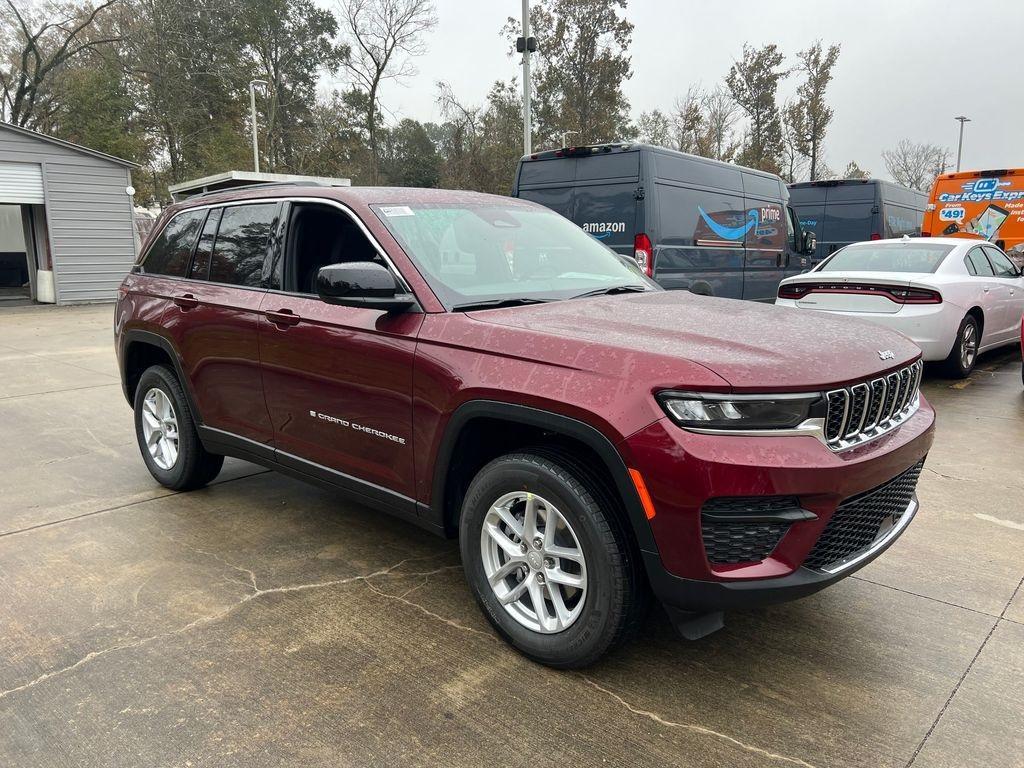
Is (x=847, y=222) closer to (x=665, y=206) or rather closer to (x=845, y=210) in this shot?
(x=845, y=210)

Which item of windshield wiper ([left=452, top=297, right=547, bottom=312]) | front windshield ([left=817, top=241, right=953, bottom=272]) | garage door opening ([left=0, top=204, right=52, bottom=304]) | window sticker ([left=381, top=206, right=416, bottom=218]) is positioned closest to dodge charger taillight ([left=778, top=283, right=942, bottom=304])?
front windshield ([left=817, top=241, right=953, bottom=272])

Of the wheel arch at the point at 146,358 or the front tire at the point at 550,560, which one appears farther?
the wheel arch at the point at 146,358

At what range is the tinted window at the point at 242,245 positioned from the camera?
3889 mm

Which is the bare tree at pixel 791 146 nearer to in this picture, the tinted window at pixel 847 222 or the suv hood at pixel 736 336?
the tinted window at pixel 847 222

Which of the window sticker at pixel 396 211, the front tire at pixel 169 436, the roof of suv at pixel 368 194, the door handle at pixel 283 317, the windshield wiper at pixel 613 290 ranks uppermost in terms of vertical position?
the roof of suv at pixel 368 194

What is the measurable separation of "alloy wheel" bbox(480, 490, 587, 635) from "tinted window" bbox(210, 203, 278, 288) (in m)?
1.96

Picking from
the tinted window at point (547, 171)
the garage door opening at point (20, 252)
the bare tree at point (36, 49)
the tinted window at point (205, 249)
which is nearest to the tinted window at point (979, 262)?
the tinted window at point (547, 171)

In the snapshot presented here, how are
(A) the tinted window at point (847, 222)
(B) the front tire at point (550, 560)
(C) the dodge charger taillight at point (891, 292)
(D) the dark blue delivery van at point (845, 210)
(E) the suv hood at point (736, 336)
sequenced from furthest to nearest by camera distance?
(A) the tinted window at point (847, 222) < (D) the dark blue delivery van at point (845, 210) < (C) the dodge charger taillight at point (891, 292) < (B) the front tire at point (550, 560) < (E) the suv hood at point (736, 336)

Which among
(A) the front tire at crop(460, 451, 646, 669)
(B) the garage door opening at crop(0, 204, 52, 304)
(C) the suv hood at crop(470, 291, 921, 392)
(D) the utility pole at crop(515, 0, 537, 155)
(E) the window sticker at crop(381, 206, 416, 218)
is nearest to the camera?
(C) the suv hood at crop(470, 291, 921, 392)

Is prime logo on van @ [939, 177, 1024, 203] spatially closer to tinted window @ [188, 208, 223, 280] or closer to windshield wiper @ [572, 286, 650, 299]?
windshield wiper @ [572, 286, 650, 299]

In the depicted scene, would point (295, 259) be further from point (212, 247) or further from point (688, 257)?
point (688, 257)

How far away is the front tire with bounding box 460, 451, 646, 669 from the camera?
2471 millimetres

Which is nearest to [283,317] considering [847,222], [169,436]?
[169,436]

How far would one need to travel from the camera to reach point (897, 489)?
2.72 meters
